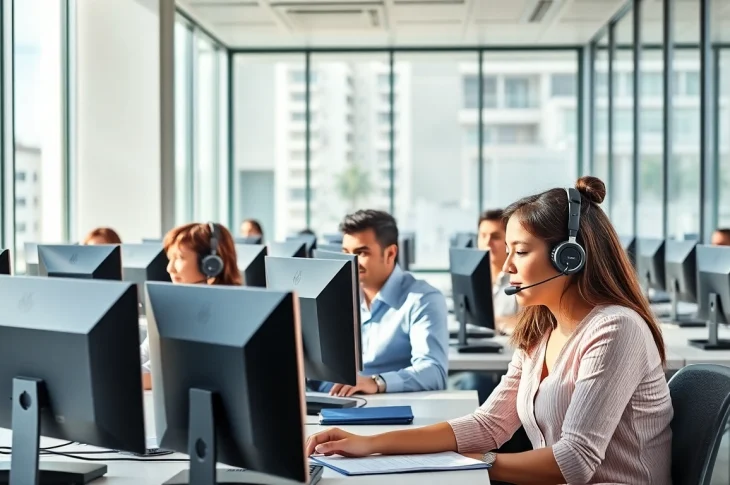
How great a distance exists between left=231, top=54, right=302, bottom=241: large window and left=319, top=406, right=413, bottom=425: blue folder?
8460mm

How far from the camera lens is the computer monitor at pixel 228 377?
158 centimetres

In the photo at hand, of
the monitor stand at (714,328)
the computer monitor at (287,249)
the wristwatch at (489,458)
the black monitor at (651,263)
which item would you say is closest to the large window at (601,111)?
the black monitor at (651,263)

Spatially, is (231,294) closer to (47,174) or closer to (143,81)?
(47,174)

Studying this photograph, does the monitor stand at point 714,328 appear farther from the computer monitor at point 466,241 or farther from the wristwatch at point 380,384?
the computer monitor at point 466,241

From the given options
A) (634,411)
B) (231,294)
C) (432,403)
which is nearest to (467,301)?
(432,403)

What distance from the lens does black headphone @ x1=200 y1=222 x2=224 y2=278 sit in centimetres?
365

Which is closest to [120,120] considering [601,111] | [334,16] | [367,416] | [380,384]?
[334,16]

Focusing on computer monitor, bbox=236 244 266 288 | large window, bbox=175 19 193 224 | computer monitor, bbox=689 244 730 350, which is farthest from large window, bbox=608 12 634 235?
computer monitor, bbox=236 244 266 288

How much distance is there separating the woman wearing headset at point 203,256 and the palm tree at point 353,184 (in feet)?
23.4

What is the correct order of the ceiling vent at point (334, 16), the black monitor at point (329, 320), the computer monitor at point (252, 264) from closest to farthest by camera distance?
the black monitor at point (329, 320) → the computer monitor at point (252, 264) → the ceiling vent at point (334, 16)

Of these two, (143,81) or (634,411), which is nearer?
(634,411)

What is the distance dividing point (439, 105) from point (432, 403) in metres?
8.33

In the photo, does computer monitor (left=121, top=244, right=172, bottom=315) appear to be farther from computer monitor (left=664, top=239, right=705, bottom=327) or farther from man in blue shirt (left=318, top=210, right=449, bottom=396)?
computer monitor (left=664, top=239, right=705, bottom=327)

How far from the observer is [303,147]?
10992mm
